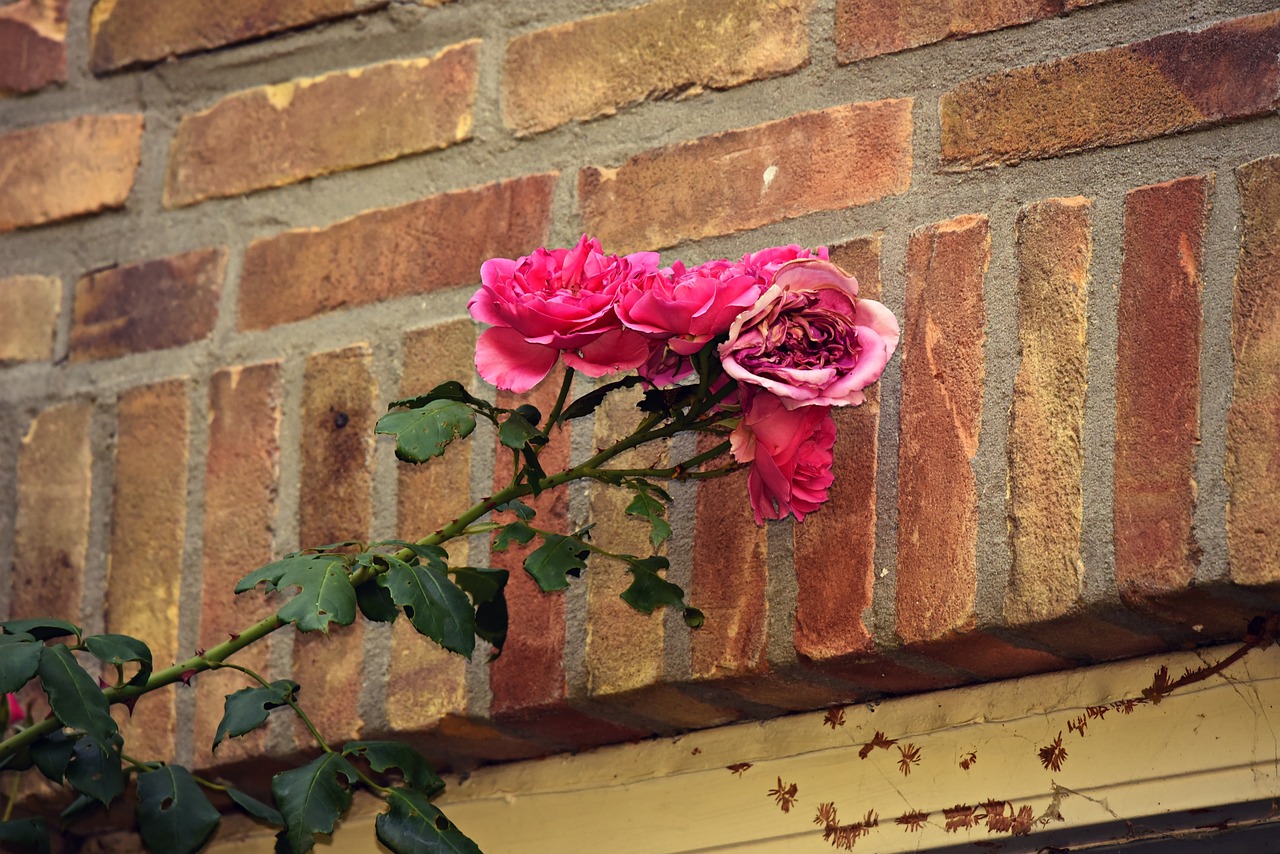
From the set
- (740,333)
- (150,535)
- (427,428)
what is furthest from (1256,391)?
(150,535)

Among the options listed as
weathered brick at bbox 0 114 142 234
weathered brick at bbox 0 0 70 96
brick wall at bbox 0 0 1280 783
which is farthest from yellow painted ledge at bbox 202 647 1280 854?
weathered brick at bbox 0 0 70 96

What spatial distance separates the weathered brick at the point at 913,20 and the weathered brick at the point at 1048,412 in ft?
0.55

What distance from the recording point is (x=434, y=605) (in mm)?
1104

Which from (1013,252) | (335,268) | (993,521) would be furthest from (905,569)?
(335,268)

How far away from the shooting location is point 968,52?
1287mm

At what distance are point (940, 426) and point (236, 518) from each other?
0.65 meters

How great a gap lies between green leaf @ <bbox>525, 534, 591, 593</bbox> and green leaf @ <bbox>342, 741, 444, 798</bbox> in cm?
16

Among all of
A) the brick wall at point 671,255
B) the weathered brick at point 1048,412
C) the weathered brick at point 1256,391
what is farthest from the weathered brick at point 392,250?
the weathered brick at point 1256,391

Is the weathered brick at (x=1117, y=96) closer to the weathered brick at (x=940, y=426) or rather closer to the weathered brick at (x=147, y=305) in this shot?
the weathered brick at (x=940, y=426)

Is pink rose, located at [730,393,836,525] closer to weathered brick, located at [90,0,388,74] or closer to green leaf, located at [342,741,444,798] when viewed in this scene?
green leaf, located at [342,741,444,798]

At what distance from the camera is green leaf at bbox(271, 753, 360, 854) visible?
109 centimetres

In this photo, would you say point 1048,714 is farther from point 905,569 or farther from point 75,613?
point 75,613

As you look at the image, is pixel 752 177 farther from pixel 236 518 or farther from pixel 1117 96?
pixel 236 518

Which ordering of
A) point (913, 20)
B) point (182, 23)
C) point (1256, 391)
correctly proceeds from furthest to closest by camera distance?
point (182, 23), point (913, 20), point (1256, 391)
